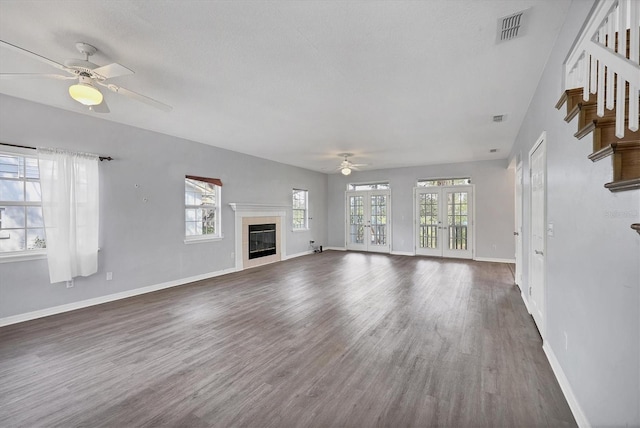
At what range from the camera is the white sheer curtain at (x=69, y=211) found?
3.63 metres

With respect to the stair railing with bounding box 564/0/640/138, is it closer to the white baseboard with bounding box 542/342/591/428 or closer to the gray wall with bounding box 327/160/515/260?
the white baseboard with bounding box 542/342/591/428

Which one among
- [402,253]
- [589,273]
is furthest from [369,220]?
[589,273]

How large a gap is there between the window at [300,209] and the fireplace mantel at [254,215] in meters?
0.63

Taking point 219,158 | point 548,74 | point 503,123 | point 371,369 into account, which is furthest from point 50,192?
point 503,123

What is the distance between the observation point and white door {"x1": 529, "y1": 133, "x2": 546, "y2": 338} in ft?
9.12

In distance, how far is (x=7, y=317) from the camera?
11.1 feet

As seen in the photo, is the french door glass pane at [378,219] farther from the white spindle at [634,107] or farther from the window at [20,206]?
the white spindle at [634,107]

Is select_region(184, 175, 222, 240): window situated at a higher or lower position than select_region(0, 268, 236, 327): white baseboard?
higher

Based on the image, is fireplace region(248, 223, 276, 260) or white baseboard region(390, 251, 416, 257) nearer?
fireplace region(248, 223, 276, 260)

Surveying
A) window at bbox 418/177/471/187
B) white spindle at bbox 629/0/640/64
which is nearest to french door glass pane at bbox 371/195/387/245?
window at bbox 418/177/471/187

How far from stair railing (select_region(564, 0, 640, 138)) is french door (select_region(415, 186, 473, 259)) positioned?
247 inches

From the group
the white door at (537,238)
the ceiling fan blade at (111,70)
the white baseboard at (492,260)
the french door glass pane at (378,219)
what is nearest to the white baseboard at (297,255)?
the french door glass pane at (378,219)

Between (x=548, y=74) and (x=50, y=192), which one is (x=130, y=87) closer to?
(x=50, y=192)

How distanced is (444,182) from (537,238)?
524 cm
